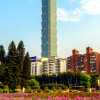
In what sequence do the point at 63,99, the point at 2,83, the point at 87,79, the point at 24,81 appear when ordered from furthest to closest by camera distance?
the point at 87,79 → the point at 24,81 → the point at 2,83 → the point at 63,99

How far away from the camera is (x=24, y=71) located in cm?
9544

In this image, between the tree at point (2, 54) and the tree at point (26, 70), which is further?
the tree at point (26, 70)

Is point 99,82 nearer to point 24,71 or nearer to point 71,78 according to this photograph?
point 71,78

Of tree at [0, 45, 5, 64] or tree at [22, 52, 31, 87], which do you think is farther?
tree at [22, 52, 31, 87]

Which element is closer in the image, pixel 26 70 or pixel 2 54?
pixel 2 54

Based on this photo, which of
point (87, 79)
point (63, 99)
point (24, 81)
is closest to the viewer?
point (63, 99)

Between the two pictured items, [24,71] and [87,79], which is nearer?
[24,71]

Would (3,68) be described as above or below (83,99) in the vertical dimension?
above

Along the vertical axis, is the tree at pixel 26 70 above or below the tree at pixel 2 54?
below

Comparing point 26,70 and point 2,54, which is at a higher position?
point 2,54

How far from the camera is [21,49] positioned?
304 feet

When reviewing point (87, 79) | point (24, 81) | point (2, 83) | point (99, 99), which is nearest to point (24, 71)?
point (24, 81)

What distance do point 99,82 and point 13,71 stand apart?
2707 inches

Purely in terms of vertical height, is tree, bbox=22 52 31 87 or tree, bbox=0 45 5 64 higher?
tree, bbox=0 45 5 64
